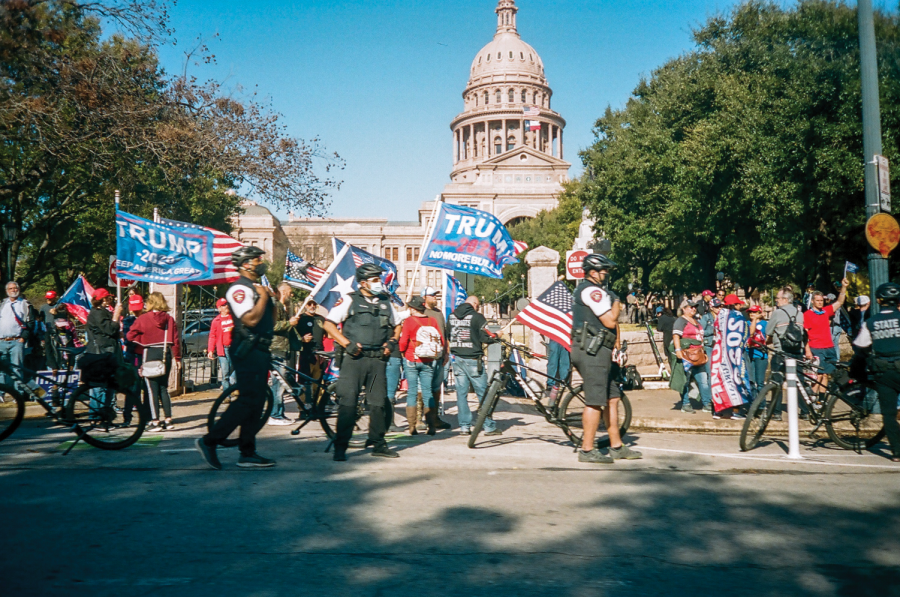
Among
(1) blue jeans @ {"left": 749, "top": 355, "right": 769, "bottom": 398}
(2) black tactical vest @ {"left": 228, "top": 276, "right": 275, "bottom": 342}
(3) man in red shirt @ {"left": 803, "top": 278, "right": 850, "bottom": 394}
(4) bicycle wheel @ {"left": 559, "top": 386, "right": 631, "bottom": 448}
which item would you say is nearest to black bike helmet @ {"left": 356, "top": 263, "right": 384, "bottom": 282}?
(2) black tactical vest @ {"left": 228, "top": 276, "right": 275, "bottom": 342}

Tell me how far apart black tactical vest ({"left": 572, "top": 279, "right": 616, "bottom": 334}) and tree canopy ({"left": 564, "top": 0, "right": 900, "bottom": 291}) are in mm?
11080

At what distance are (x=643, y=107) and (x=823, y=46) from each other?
19181mm

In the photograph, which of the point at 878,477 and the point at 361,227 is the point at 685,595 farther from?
the point at 361,227

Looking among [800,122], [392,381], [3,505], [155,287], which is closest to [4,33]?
[155,287]

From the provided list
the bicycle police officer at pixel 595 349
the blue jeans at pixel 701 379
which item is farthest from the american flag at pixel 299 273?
the bicycle police officer at pixel 595 349

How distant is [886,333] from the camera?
7.43 meters

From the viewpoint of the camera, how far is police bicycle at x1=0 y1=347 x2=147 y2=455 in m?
7.59

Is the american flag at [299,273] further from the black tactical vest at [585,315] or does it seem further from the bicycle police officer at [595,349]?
the bicycle police officer at [595,349]

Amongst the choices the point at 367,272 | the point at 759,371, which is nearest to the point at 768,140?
the point at 759,371

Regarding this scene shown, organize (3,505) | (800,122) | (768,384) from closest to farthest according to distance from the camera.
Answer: (3,505) → (768,384) → (800,122)

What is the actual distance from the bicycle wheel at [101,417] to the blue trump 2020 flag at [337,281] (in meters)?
2.86

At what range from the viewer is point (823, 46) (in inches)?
802

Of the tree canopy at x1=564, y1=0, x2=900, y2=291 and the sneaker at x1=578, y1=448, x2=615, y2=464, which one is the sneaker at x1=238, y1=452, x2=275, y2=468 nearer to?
the sneaker at x1=578, y1=448, x2=615, y2=464

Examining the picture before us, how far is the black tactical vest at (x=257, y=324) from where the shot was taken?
6.69 meters
